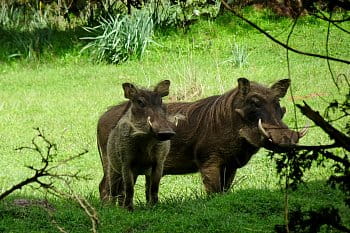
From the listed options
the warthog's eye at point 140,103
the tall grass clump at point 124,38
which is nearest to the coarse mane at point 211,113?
the warthog's eye at point 140,103

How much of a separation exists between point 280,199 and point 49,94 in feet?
28.4

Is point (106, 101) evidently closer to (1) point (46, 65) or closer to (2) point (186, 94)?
(2) point (186, 94)

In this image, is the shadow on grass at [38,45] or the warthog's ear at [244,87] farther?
the shadow on grass at [38,45]

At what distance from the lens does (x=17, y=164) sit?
1012cm

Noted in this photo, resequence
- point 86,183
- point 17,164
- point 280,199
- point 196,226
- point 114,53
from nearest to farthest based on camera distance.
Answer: point 196,226 → point 280,199 → point 86,183 → point 17,164 → point 114,53

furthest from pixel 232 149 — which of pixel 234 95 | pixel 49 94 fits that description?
pixel 49 94

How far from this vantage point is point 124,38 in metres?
16.9

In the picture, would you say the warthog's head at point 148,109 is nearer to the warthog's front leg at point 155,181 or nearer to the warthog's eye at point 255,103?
the warthog's front leg at point 155,181

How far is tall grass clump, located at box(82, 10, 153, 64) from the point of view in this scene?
1683cm

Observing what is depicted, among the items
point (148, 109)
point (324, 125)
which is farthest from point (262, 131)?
point (324, 125)

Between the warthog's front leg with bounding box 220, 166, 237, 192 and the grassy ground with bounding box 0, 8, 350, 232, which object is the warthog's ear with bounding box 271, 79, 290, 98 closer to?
the grassy ground with bounding box 0, 8, 350, 232

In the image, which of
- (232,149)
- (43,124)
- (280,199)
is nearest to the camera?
(280,199)

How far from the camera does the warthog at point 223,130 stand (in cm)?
711

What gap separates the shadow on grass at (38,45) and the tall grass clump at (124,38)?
31.4 inches
